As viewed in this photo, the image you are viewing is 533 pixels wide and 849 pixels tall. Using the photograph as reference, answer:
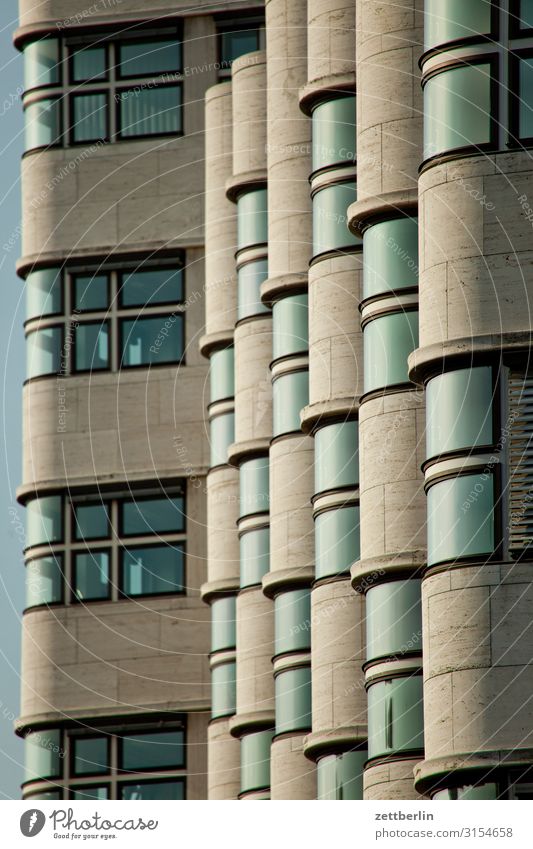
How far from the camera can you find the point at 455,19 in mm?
48594

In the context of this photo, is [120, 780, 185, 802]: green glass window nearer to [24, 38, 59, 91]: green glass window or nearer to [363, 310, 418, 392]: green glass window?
[24, 38, 59, 91]: green glass window

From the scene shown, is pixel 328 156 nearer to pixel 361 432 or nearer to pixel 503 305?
pixel 361 432

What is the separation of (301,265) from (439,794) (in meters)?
21.7

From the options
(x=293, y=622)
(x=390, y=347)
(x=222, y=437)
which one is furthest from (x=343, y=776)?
(x=222, y=437)

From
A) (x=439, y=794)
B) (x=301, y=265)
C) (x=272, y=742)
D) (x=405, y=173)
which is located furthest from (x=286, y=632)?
(x=439, y=794)

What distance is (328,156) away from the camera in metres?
59.8

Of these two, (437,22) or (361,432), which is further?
(361,432)

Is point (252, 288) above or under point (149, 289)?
under

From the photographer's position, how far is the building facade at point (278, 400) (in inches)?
1847

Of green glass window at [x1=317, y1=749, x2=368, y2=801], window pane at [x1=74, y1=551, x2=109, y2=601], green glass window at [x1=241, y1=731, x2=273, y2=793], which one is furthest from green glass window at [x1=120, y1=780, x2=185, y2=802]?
green glass window at [x1=317, y1=749, x2=368, y2=801]

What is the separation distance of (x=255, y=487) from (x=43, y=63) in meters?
17.1

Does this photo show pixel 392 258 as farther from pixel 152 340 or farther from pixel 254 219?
pixel 152 340

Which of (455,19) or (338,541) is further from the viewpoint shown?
(338,541)

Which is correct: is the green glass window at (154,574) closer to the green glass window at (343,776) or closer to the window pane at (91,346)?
the window pane at (91,346)
